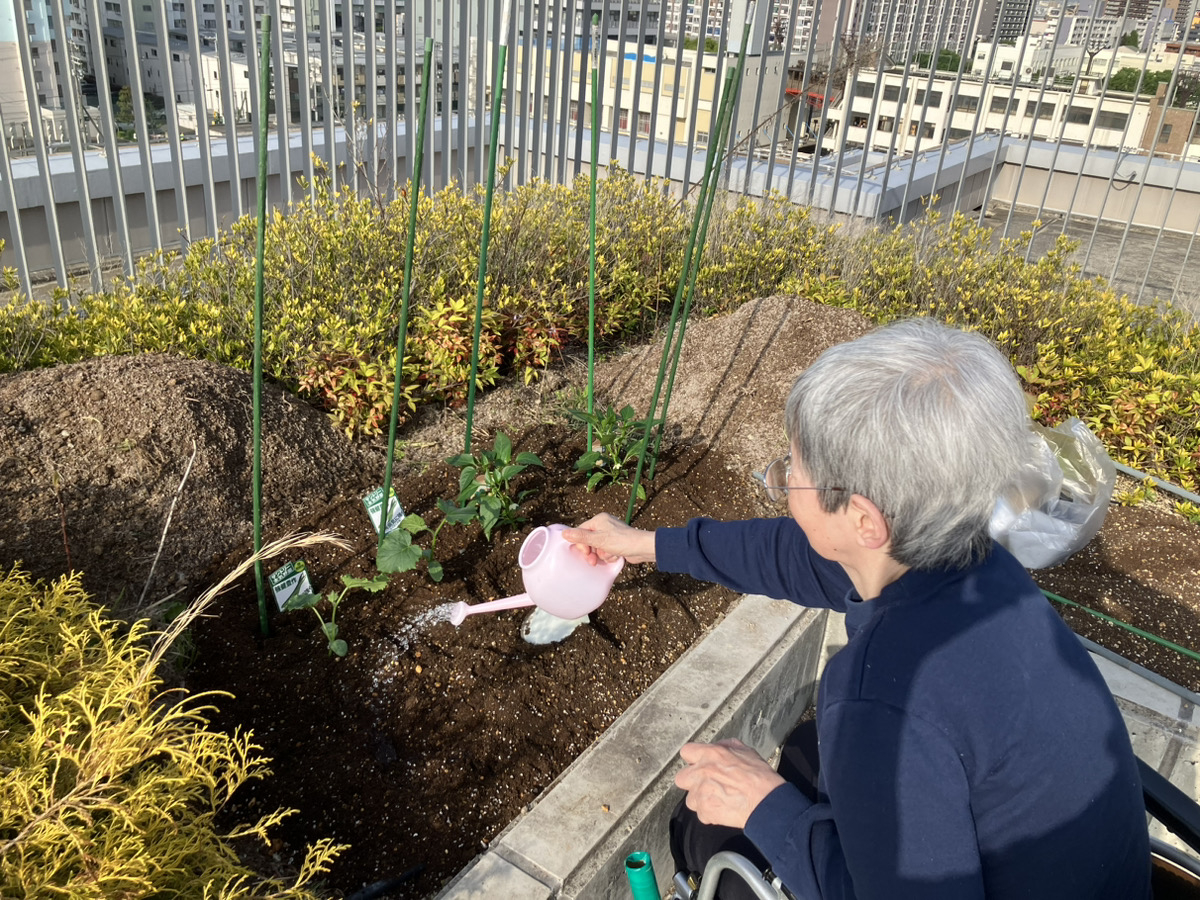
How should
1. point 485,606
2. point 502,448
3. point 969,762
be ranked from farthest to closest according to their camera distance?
point 502,448
point 485,606
point 969,762

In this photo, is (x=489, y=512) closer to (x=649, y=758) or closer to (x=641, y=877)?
(x=649, y=758)

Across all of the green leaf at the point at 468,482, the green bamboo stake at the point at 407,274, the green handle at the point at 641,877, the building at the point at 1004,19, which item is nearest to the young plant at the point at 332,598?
the green bamboo stake at the point at 407,274

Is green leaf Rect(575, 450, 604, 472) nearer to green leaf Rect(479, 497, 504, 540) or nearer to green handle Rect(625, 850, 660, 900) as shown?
A: green leaf Rect(479, 497, 504, 540)

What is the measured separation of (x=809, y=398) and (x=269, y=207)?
3.81 metres

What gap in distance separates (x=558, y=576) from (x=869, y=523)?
0.89m

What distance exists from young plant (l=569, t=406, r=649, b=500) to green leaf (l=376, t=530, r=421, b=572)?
2.51ft

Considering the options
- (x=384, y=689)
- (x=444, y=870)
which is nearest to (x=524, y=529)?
(x=384, y=689)

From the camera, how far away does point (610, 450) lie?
115 inches

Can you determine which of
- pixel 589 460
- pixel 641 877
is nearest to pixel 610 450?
pixel 589 460

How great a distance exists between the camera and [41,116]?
3.69m

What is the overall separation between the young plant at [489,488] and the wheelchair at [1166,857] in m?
1.26

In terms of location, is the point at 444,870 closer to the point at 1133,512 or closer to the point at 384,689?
the point at 384,689

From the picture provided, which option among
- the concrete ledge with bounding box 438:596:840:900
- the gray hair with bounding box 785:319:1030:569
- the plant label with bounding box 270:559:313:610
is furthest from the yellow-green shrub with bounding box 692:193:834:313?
the gray hair with bounding box 785:319:1030:569

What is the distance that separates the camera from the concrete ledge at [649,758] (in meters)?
1.75
